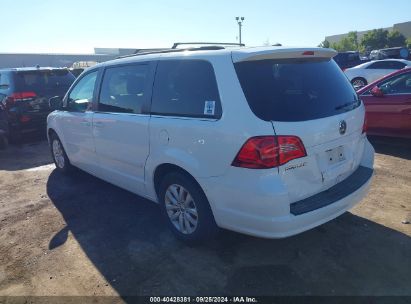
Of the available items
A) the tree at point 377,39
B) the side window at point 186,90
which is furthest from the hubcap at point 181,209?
the tree at point 377,39

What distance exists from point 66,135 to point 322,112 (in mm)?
3969

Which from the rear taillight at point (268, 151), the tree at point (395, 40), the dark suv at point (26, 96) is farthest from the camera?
the tree at point (395, 40)

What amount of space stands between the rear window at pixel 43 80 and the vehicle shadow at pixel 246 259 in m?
5.42

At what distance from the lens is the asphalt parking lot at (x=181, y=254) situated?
309cm

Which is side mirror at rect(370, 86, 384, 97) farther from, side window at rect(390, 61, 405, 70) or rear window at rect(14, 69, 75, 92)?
side window at rect(390, 61, 405, 70)

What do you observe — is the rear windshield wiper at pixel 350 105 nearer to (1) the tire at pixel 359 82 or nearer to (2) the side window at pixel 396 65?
(1) the tire at pixel 359 82

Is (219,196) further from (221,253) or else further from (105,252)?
(105,252)

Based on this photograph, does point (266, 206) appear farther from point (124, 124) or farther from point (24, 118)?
point (24, 118)

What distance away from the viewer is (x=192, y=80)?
3387 mm

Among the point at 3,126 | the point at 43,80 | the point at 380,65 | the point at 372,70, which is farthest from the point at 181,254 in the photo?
the point at 380,65

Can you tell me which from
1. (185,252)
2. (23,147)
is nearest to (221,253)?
(185,252)

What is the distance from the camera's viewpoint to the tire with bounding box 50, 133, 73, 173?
599cm

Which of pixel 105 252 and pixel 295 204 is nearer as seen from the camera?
pixel 295 204

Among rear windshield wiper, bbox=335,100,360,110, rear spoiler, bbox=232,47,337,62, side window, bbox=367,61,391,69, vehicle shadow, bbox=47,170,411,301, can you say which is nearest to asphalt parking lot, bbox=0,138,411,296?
vehicle shadow, bbox=47,170,411,301
